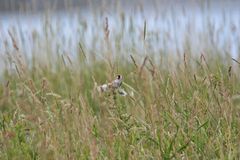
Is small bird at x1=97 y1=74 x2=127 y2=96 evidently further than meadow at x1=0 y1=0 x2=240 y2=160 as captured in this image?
Yes

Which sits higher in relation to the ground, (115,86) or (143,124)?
(115,86)

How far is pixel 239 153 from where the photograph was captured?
2.74 m

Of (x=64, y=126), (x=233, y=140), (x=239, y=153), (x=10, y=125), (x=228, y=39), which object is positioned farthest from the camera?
(x=228, y=39)

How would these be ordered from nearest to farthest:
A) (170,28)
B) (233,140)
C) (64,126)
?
(233,140)
(64,126)
(170,28)

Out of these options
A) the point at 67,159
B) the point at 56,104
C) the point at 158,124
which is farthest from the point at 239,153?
the point at 56,104

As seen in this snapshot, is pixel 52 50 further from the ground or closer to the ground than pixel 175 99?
closer to the ground

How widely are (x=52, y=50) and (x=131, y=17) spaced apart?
2.89ft

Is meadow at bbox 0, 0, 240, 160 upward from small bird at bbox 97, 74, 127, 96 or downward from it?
downward

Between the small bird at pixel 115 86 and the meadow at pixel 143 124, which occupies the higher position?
the small bird at pixel 115 86

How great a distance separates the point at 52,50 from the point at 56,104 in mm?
3231

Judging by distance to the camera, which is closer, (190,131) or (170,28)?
(190,131)

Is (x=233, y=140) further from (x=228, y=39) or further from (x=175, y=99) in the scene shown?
(x=228, y=39)

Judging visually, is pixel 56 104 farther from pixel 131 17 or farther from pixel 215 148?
pixel 131 17

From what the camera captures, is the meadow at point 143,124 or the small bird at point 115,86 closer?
the meadow at point 143,124
